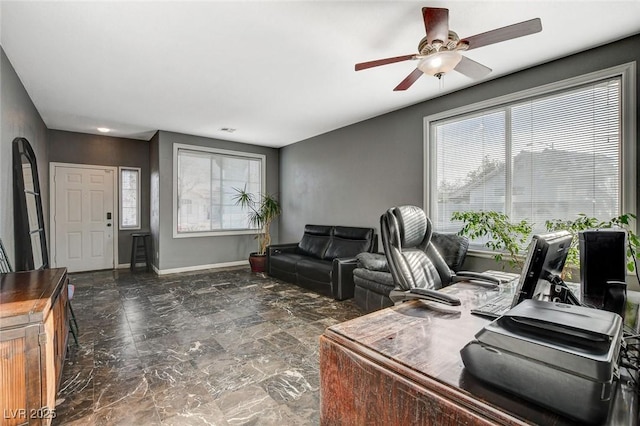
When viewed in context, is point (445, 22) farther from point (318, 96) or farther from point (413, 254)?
point (318, 96)

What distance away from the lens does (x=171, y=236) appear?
5.59 meters

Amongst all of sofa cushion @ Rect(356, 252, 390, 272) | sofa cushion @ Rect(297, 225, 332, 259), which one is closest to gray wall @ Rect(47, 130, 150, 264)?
sofa cushion @ Rect(297, 225, 332, 259)

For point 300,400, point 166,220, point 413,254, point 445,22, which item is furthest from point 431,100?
point 166,220

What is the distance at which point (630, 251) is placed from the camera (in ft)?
7.06

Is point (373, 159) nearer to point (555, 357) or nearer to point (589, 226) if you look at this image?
point (589, 226)

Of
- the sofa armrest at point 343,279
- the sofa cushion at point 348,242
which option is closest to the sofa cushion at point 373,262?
the sofa armrest at point 343,279

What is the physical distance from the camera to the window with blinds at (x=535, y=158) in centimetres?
261

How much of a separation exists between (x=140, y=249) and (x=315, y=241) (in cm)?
373

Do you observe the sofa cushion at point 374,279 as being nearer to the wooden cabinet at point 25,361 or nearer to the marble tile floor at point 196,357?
the marble tile floor at point 196,357

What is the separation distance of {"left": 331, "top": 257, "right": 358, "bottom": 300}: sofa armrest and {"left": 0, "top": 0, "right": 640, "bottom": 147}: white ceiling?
2.18 meters

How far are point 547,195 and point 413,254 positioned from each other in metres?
1.78

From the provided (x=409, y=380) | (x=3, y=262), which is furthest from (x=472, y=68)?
(x=3, y=262)

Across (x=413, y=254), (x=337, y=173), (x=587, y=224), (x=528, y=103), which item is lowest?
(x=413, y=254)

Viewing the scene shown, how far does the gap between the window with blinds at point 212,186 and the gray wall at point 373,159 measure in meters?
0.86
